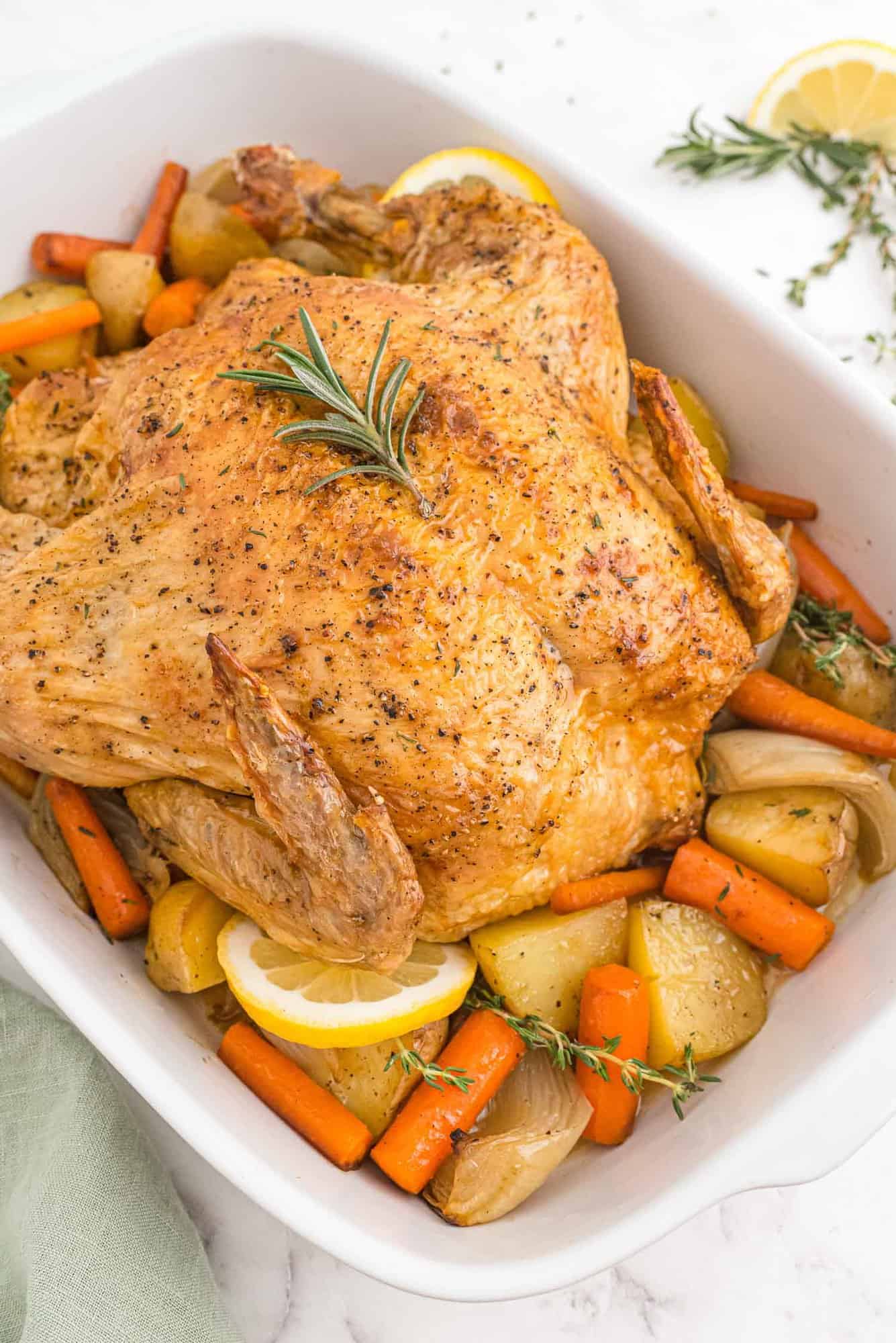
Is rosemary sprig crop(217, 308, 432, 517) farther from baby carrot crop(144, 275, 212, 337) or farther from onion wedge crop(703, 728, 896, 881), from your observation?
onion wedge crop(703, 728, 896, 881)

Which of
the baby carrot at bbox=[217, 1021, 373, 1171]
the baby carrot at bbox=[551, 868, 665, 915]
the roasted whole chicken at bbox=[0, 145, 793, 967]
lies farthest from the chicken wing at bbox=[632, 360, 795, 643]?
the baby carrot at bbox=[217, 1021, 373, 1171]

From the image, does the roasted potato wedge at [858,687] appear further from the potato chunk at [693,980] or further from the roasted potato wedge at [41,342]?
the roasted potato wedge at [41,342]

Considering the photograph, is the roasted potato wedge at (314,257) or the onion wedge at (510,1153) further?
the roasted potato wedge at (314,257)

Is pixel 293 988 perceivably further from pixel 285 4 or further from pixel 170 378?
pixel 285 4

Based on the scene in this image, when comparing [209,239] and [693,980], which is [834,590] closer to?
[693,980]

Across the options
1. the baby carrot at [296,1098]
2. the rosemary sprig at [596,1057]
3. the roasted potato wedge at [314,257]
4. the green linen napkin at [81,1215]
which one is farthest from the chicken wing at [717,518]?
the green linen napkin at [81,1215]

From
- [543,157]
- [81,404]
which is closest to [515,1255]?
[81,404]

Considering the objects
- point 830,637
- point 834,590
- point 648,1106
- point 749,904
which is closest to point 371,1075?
point 648,1106
